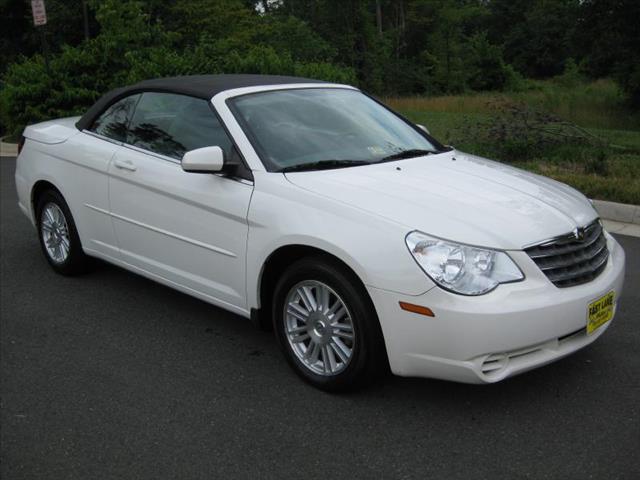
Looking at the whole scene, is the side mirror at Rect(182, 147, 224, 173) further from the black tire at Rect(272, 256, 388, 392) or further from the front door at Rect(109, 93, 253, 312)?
the black tire at Rect(272, 256, 388, 392)

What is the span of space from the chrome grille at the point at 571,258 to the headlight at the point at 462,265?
0.55ft

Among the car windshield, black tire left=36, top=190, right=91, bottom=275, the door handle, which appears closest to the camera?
the car windshield

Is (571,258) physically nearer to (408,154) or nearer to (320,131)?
(408,154)

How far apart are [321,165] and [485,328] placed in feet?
4.69

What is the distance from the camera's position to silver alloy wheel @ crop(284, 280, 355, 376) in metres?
3.72

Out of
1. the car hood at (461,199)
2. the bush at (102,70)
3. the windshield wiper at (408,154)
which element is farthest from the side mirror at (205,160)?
the bush at (102,70)

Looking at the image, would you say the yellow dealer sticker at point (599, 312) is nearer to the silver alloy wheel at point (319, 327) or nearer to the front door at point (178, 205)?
the silver alloy wheel at point (319, 327)

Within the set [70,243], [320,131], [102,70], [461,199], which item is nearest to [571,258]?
[461,199]

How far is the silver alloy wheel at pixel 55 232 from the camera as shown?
Result: 5684 mm

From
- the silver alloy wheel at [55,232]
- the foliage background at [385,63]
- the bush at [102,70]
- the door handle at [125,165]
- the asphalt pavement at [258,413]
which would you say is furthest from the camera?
the bush at [102,70]

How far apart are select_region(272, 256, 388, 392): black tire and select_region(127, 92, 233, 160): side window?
91 centimetres

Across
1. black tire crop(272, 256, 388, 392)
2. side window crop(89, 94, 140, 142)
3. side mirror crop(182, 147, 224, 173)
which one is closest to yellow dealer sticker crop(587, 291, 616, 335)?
black tire crop(272, 256, 388, 392)

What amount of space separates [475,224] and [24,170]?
4.01m

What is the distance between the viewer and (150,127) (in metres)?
4.96
